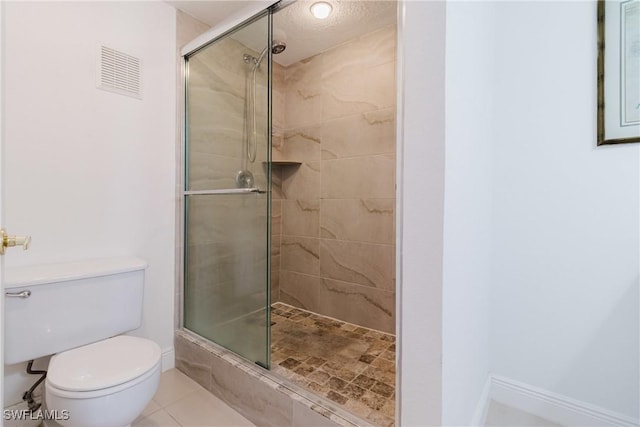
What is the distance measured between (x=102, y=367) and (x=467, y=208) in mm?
1518

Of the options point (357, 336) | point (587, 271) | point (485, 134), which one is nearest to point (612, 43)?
point (485, 134)

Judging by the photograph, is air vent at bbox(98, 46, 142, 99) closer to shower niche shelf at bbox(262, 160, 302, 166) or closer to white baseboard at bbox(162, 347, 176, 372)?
shower niche shelf at bbox(262, 160, 302, 166)

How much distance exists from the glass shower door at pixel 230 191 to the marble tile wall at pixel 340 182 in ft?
3.08

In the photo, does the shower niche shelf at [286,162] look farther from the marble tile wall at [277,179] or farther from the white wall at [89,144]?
the white wall at [89,144]

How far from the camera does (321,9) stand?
76.8 inches

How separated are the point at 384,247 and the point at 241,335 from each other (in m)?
1.14

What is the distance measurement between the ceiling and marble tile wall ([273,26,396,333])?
0.11 m

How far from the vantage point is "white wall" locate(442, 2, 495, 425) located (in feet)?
2.99

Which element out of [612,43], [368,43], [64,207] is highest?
[368,43]

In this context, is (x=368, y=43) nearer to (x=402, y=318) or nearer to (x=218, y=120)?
(x=218, y=120)

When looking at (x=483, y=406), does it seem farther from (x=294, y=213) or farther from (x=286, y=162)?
(x=286, y=162)

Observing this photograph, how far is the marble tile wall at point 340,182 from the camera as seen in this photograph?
221 cm

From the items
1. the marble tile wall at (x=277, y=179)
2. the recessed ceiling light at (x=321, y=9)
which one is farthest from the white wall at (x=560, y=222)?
the marble tile wall at (x=277, y=179)

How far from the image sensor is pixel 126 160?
1707 mm
